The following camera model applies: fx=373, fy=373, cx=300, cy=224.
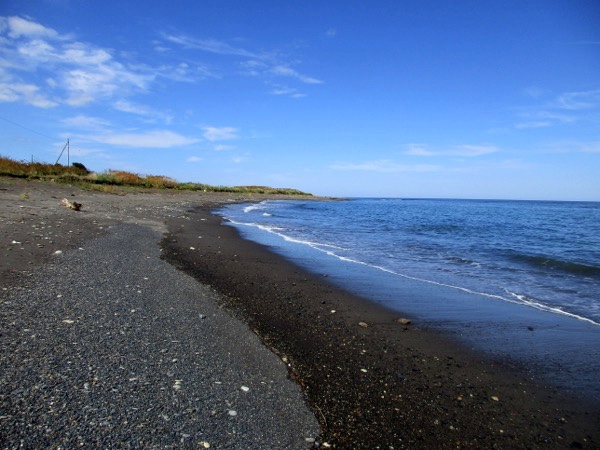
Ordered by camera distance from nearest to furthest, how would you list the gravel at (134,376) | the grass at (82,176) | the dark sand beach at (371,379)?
the gravel at (134,376) < the dark sand beach at (371,379) < the grass at (82,176)

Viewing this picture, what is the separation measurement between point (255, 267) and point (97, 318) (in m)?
5.71

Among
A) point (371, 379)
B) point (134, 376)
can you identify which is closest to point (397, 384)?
point (371, 379)

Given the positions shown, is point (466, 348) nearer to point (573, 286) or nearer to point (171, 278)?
point (171, 278)

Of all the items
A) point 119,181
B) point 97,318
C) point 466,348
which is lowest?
point 466,348

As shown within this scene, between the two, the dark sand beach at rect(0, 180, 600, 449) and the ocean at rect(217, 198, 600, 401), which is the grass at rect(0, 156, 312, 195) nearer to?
the ocean at rect(217, 198, 600, 401)

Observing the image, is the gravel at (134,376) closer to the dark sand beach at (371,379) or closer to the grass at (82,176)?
the dark sand beach at (371,379)

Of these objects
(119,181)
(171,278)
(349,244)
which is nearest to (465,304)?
(171,278)

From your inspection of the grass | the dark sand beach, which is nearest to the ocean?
the dark sand beach

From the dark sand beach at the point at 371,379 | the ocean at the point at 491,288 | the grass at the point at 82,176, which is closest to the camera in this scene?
the dark sand beach at the point at 371,379

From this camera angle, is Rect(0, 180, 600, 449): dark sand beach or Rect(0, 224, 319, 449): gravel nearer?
→ Rect(0, 224, 319, 449): gravel

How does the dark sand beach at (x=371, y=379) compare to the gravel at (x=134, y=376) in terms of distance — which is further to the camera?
the dark sand beach at (x=371, y=379)

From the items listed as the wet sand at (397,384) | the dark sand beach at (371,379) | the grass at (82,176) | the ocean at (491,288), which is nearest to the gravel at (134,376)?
the dark sand beach at (371,379)

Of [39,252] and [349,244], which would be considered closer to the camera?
[39,252]

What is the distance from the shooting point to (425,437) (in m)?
3.56
